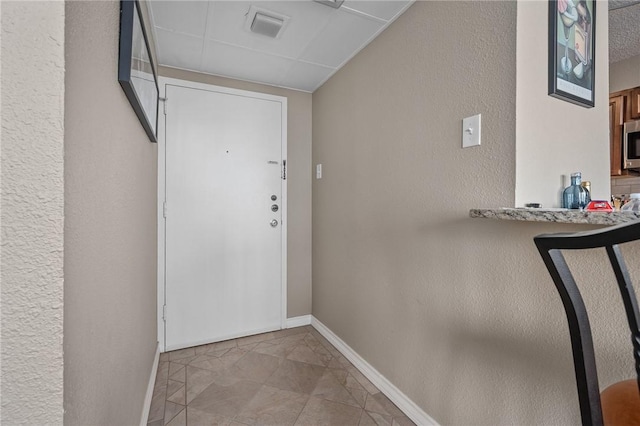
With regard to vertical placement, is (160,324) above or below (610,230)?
below

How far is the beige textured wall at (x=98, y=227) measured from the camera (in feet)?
1.88

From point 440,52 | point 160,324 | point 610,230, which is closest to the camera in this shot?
point 610,230

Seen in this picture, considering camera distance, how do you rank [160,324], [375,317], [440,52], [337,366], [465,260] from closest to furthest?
[465,260], [440,52], [375,317], [337,366], [160,324]

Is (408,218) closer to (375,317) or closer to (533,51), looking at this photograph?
(375,317)

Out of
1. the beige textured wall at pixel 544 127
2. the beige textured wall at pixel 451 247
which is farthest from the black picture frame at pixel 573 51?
the beige textured wall at pixel 451 247

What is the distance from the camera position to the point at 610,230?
520 mm

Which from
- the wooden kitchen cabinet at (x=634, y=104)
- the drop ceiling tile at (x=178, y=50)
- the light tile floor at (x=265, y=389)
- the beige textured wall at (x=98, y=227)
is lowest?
the light tile floor at (x=265, y=389)

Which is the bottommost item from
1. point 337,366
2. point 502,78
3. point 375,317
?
point 337,366

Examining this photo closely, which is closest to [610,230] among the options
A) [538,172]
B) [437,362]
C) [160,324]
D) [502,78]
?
[538,172]

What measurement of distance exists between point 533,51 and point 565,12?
0.98 ft

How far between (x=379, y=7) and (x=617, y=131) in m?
2.29

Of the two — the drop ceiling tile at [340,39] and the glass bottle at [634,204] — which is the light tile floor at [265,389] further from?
the drop ceiling tile at [340,39]

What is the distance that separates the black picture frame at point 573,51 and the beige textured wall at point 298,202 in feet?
6.37

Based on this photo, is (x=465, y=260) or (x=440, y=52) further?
(x=440, y=52)
